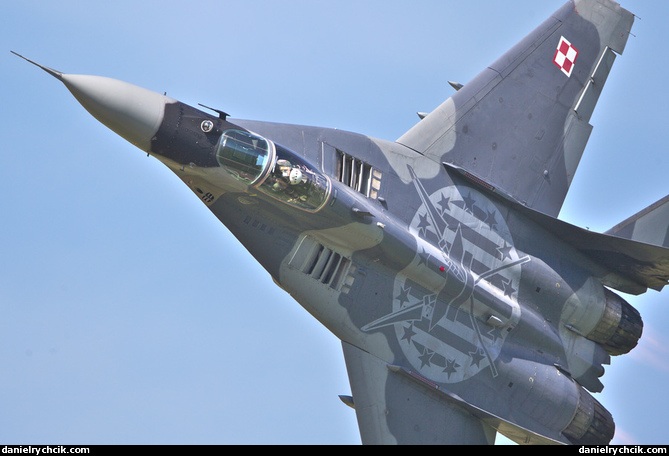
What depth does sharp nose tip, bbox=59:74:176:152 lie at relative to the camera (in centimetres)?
1244

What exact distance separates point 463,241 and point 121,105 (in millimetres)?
6902

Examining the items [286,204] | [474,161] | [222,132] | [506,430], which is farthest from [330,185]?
[506,430]

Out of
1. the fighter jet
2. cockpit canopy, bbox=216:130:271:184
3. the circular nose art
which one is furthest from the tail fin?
cockpit canopy, bbox=216:130:271:184

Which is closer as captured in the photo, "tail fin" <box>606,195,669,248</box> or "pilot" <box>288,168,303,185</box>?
"pilot" <box>288,168,303,185</box>

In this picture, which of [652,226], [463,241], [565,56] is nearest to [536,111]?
[565,56]

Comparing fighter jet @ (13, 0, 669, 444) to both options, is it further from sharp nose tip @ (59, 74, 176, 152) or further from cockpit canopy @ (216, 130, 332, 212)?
sharp nose tip @ (59, 74, 176, 152)

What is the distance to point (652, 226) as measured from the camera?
16.8m

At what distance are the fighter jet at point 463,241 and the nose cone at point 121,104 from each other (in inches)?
6.7

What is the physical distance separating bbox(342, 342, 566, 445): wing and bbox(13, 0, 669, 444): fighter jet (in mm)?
25

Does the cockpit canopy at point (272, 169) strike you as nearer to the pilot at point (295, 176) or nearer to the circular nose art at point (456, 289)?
the pilot at point (295, 176)

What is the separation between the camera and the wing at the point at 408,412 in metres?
15.1
